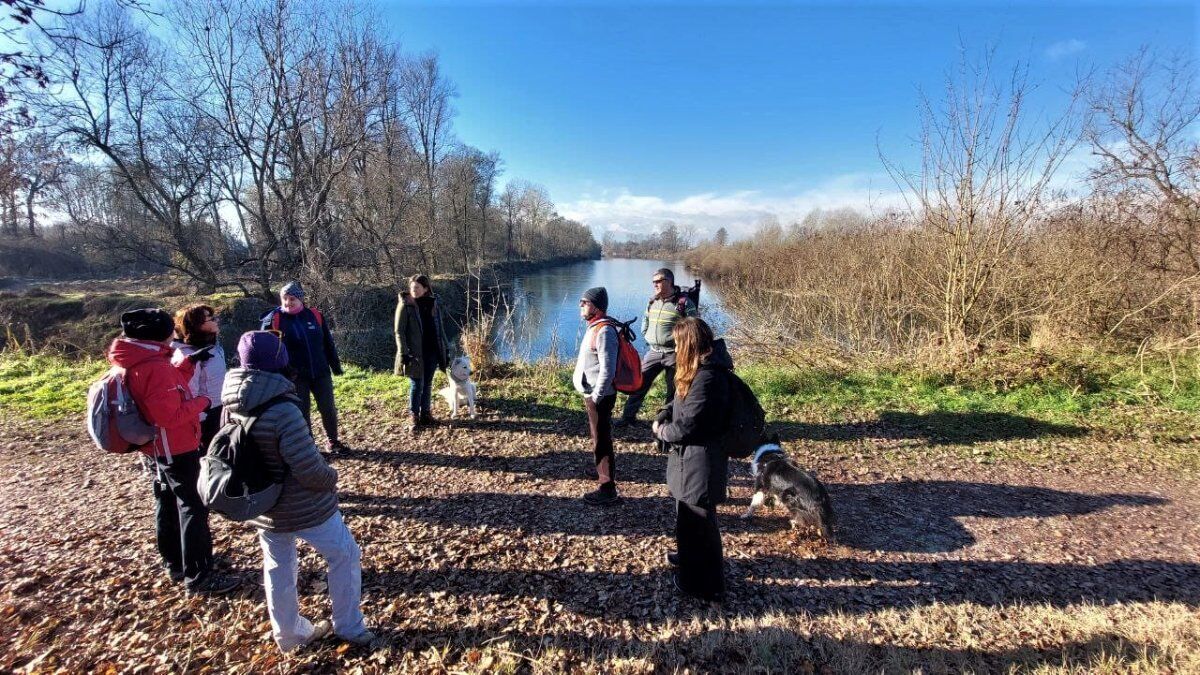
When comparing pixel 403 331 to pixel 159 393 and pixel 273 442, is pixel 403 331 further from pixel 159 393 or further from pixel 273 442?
pixel 273 442

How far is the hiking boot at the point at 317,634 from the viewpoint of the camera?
2.50m

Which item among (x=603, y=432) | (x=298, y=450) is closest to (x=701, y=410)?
(x=603, y=432)

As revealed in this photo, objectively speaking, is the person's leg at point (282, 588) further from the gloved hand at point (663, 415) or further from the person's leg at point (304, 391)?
the person's leg at point (304, 391)

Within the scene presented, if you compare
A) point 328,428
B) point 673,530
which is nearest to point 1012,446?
point 673,530

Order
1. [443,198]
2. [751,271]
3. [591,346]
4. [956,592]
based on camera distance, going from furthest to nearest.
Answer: [443,198], [751,271], [591,346], [956,592]

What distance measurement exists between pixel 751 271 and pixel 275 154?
18200mm

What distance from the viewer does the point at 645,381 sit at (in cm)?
541

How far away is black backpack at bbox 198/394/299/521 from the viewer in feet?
7.00

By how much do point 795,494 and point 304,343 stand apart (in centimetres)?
463

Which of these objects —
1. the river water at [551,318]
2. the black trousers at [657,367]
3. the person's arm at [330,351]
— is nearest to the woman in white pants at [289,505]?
the person's arm at [330,351]

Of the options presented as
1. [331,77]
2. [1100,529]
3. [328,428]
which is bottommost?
[1100,529]

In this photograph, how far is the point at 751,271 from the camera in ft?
65.0

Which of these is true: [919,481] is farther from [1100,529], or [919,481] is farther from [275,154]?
[275,154]

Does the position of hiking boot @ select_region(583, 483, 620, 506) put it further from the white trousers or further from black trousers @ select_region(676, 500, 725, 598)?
the white trousers
